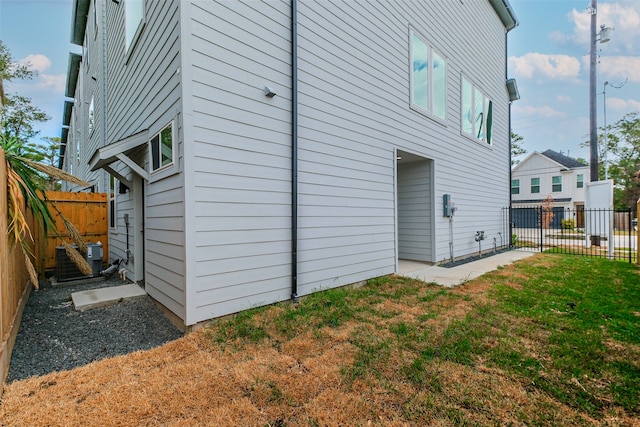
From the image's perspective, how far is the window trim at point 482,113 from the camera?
795cm

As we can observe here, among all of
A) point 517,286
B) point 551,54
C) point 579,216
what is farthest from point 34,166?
point 579,216

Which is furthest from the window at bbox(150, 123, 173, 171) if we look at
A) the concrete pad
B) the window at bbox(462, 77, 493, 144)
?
the window at bbox(462, 77, 493, 144)

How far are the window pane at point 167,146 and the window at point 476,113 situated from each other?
24.1 ft

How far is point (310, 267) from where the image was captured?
4258 mm

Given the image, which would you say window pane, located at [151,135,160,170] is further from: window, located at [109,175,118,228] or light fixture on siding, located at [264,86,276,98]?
window, located at [109,175,118,228]

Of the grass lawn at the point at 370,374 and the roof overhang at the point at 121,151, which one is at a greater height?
the roof overhang at the point at 121,151

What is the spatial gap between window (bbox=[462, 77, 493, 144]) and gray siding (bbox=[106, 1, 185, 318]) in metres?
7.29

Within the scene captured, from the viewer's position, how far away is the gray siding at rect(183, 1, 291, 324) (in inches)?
124

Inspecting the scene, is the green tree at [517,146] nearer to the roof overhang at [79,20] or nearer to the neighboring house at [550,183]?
the neighboring house at [550,183]

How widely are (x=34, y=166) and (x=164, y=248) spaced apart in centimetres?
149

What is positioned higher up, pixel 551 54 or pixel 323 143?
pixel 551 54

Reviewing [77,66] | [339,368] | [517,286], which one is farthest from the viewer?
[77,66]

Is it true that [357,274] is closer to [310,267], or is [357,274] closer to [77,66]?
[310,267]

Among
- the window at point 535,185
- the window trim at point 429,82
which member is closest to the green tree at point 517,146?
the window at point 535,185
